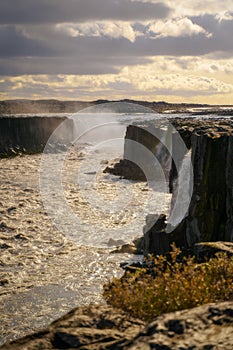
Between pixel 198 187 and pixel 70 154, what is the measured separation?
43.7m

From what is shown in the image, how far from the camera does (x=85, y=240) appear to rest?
21781 mm

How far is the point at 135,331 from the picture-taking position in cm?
607

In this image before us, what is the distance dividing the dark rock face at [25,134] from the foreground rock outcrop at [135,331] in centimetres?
5270

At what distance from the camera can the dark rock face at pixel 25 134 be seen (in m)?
62.9

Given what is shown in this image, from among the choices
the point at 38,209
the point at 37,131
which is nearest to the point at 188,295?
the point at 38,209

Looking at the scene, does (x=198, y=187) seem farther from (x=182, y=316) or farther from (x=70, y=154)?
(x=70, y=154)

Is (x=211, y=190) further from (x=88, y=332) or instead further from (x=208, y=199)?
(x=88, y=332)

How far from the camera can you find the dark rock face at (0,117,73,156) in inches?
2476

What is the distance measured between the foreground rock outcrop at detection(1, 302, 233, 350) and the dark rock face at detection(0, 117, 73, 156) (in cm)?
5270

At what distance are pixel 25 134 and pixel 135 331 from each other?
63.6m

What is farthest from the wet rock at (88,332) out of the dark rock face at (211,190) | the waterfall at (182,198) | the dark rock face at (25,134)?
the dark rock face at (25,134)

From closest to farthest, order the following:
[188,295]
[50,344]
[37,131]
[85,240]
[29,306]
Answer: [50,344] → [188,295] → [29,306] → [85,240] → [37,131]

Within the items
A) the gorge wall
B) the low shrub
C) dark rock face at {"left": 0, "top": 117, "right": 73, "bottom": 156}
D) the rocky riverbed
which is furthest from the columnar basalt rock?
dark rock face at {"left": 0, "top": 117, "right": 73, "bottom": 156}

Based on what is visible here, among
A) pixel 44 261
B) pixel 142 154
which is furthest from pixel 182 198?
pixel 142 154
